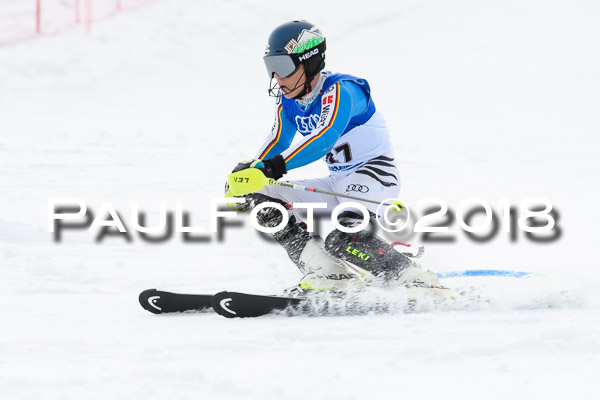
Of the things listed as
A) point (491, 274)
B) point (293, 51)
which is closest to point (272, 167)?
point (293, 51)

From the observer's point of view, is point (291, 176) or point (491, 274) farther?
point (291, 176)

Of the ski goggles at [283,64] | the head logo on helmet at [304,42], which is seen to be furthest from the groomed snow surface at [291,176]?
the head logo on helmet at [304,42]

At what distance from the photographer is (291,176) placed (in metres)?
9.51

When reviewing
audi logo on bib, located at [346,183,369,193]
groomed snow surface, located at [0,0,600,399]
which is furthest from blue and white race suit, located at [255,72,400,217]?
groomed snow surface, located at [0,0,600,399]

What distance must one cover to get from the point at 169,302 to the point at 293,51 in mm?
1548

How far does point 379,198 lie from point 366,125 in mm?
434

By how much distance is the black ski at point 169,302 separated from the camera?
421 cm

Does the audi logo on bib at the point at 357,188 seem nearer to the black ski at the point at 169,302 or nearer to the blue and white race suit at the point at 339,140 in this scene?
the blue and white race suit at the point at 339,140

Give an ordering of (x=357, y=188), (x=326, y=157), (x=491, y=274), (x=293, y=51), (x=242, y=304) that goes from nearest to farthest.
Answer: (x=242, y=304) → (x=293, y=51) → (x=357, y=188) → (x=326, y=157) → (x=491, y=274)

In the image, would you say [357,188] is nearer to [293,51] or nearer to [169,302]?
[293,51]

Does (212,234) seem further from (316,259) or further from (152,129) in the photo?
(152,129)

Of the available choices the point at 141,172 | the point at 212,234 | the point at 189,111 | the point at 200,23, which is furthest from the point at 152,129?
the point at 200,23

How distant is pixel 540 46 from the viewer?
17.3 metres

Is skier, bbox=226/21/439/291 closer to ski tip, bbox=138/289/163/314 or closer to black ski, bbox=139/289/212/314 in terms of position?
black ski, bbox=139/289/212/314
